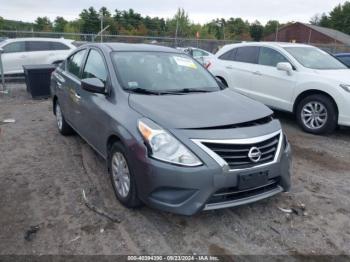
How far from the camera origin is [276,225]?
3346 mm

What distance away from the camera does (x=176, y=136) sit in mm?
2998

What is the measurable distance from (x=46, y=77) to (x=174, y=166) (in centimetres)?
762

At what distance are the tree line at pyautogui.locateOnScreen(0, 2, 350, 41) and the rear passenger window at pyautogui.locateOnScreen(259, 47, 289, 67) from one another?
3539 centimetres

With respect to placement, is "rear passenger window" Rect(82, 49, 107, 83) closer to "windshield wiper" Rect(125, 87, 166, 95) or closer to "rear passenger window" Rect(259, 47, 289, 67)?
"windshield wiper" Rect(125, 87, 166, 95)

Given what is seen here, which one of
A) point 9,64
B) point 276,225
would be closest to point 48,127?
point 276,225

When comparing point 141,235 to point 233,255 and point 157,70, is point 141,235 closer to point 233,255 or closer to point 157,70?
point 233,255

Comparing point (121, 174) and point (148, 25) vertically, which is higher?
point (148, 25)

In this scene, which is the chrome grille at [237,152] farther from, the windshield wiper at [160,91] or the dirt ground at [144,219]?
A: the windshield wiper at [160,91]

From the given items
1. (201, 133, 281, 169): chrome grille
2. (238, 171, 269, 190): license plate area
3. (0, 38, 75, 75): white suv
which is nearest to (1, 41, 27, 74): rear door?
(0, 38, 75, 75): white suv

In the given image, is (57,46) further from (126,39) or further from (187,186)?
(187,186)

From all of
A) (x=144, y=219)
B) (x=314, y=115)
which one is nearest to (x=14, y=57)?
(x=314, y=115)

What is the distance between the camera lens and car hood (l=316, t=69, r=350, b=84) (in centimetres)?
623

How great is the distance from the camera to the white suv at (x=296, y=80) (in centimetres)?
627

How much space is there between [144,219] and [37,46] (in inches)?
435
